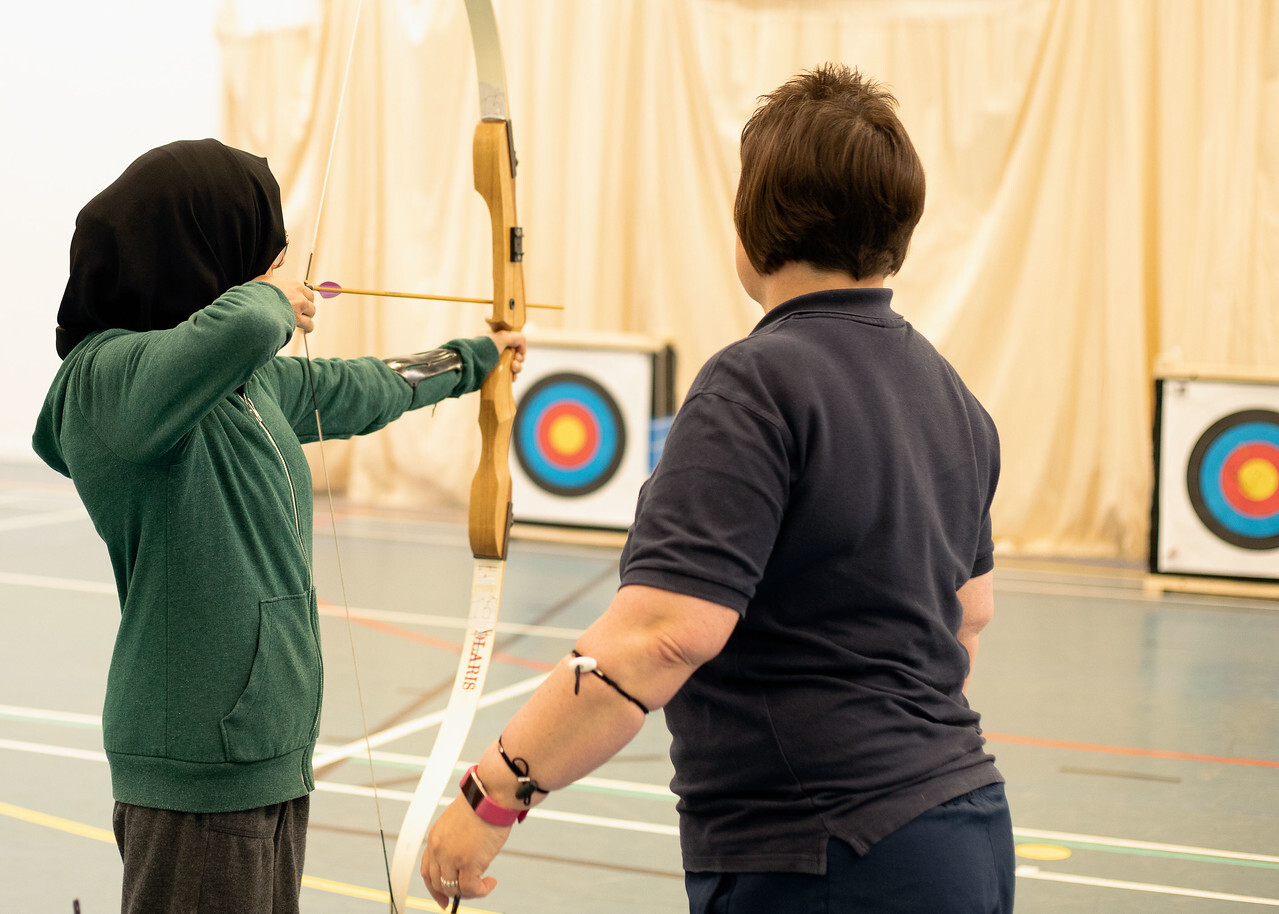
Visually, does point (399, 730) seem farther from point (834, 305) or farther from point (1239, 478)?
point (1239, 478)

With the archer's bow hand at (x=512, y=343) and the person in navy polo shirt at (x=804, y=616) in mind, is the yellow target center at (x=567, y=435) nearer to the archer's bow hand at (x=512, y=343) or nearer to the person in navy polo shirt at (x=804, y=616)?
the archer's bow hand at (x=512, y=343)

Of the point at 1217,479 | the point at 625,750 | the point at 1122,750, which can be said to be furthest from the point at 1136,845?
the point at 1217,479

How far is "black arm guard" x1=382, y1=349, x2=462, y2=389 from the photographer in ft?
4.20

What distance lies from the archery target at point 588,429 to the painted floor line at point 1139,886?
236cm

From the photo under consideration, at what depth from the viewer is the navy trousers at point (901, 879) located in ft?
2.29

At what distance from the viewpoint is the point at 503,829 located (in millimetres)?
739

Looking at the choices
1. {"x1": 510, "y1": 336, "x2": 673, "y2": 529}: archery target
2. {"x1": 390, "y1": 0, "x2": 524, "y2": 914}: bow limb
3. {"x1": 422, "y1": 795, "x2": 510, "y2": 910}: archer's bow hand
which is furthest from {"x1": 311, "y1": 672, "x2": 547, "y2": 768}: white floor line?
{"x1": 510, "y1": 336, "x2": 673, "y2": 529}: archery target

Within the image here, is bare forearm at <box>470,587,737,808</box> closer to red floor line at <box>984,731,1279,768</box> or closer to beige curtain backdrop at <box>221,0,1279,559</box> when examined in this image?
red floor line at <box>984,731,1279,768</box>

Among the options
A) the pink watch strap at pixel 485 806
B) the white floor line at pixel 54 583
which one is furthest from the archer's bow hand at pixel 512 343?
the white floor line at pixel 54 583

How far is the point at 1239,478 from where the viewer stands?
3543 mm

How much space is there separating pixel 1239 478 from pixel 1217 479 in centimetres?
6

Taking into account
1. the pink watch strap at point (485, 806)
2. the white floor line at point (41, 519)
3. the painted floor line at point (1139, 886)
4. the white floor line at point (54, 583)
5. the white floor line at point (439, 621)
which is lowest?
the painted floor line at point (1139, 886)

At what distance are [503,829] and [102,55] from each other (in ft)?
16.7

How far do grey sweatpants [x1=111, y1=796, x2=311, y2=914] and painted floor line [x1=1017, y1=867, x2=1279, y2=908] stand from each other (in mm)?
1130
